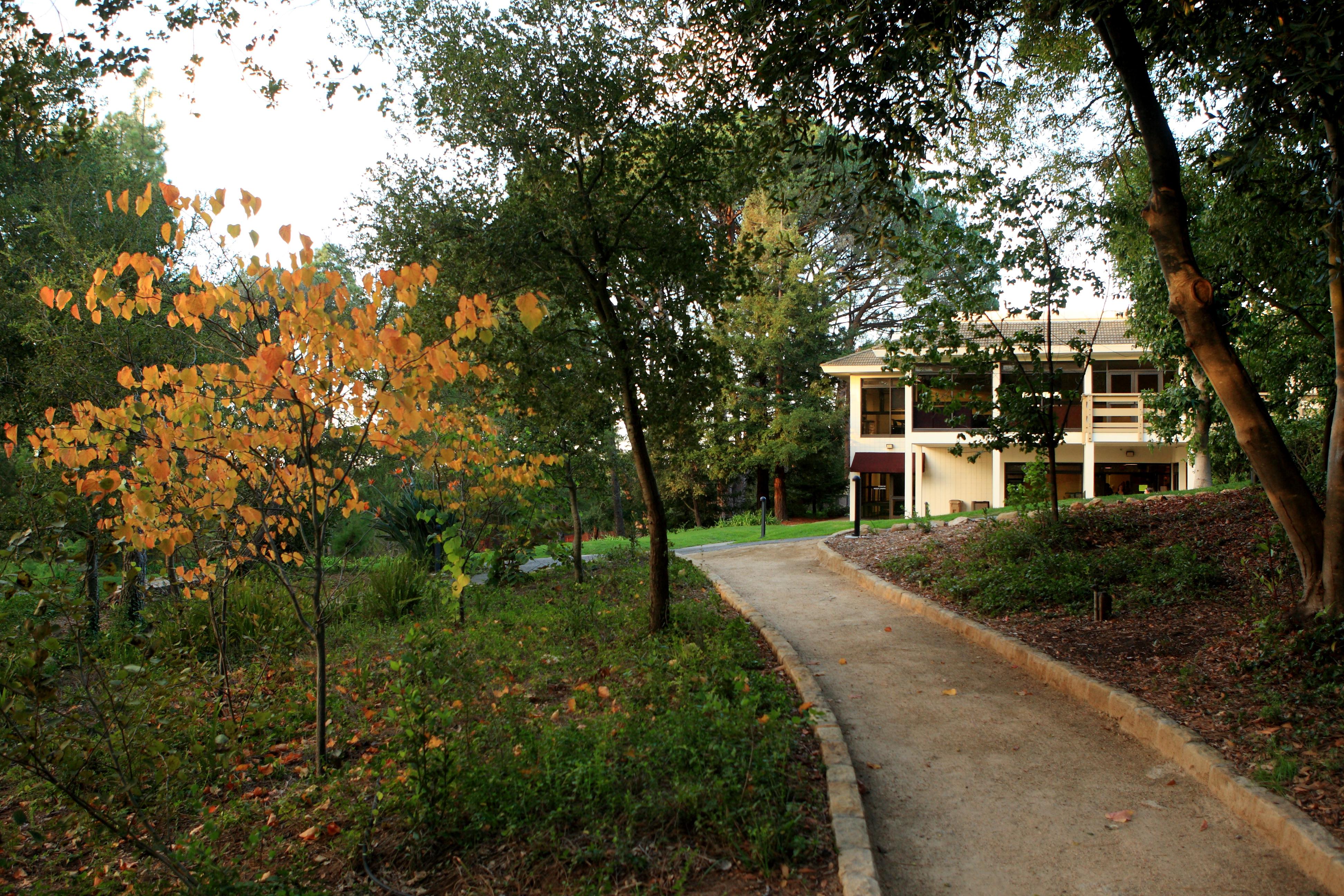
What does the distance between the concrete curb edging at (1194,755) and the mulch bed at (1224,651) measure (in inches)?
3.4

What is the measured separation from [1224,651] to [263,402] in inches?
261

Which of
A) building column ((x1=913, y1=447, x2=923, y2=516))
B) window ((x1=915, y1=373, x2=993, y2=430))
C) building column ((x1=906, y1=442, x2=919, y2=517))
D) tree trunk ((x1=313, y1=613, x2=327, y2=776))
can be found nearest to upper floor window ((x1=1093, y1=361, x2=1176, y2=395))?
building column ((x1=913, y1=447, x2=923, y2=516))

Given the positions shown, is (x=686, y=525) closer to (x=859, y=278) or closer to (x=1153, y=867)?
(x=859, y=278)

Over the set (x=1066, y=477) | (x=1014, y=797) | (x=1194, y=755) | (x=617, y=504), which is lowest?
(x=1014, y=797)

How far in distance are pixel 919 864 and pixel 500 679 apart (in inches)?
127

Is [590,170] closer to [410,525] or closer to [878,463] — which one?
[410,525]

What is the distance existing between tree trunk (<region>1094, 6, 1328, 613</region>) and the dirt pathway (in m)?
2.17

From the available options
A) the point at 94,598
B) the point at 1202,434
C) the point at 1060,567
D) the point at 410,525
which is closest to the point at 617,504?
the point at 410,525

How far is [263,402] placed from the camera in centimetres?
458

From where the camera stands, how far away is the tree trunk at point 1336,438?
17.4ft

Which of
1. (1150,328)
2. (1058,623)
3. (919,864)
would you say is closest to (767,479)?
(1150,328)

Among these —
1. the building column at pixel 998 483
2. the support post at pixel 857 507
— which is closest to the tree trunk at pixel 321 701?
the support post at pixel 857 507

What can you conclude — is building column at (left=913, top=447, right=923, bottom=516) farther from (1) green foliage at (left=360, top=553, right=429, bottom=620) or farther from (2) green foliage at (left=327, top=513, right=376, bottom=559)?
(1) green foliage at (left=360, top=553, right=429, bottom=620)

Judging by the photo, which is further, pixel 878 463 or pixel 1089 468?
pixel 878 463
